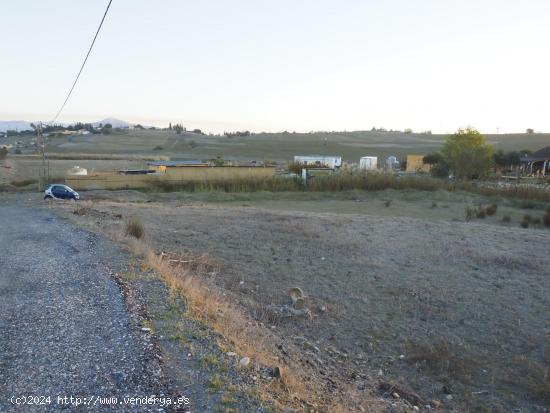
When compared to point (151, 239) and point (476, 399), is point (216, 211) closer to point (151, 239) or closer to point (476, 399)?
point (151, 239)

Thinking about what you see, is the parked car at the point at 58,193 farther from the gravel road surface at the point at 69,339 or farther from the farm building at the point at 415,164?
the farm building at the point at 415,164

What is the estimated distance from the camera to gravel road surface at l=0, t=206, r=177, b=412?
470cm

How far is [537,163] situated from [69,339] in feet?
250

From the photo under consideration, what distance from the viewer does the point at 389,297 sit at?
11.8m

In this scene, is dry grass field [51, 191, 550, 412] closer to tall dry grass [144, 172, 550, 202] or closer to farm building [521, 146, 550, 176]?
tall dry grass [144, 172, 550, 202]

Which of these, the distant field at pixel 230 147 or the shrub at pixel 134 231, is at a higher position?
the distant field at pixel 230 147

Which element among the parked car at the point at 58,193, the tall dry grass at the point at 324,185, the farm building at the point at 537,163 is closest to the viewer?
the parked car at the point at 58,193

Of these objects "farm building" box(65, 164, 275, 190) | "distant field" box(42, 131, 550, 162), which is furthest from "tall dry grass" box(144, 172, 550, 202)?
"distant field" box(42, 131, 550, 162)

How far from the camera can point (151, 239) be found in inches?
635

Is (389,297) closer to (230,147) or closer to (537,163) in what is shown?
(537,163)

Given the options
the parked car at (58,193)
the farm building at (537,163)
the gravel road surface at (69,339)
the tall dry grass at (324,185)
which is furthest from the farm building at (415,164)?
the gravel road surface at (69,339)

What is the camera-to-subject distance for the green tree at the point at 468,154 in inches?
2163

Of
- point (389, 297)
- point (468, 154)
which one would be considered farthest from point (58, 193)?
point (468, 154)

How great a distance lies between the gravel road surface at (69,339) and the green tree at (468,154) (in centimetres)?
5095
